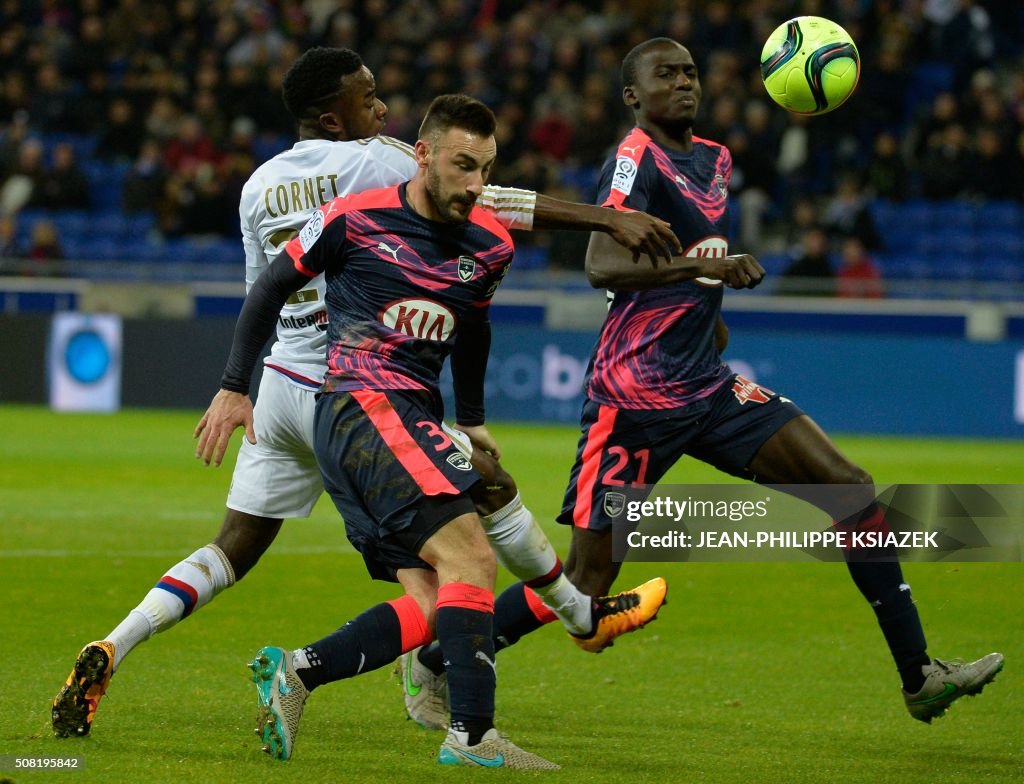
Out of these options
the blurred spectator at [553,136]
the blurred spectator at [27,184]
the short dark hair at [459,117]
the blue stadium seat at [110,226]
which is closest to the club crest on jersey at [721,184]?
the short dark hair at [459,117]

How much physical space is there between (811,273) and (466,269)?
490 inches

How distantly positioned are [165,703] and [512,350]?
11576 mm

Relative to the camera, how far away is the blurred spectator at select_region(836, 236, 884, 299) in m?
16.2

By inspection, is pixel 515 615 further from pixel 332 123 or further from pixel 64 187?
pixel 64 187

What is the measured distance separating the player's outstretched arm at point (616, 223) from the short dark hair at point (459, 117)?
315 millimetres

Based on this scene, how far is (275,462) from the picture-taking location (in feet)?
17.7

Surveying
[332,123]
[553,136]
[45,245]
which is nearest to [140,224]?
[45,245]

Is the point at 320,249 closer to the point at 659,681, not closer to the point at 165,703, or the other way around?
the point at 165,703

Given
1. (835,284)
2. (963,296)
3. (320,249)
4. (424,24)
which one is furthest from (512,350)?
(320,249)

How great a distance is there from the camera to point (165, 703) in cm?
541

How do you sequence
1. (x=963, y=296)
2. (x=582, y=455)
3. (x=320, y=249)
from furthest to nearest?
(x=963, y=296)
(x=582, y=455)
(x=320, y=249)

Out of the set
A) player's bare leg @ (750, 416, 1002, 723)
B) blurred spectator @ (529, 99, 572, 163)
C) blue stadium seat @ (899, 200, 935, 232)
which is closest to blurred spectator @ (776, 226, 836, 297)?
Answer: blue stadium seat @ (899, 200, 935, 232)

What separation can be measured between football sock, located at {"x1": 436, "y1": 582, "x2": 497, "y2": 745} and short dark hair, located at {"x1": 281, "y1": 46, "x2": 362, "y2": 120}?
1.94 meters

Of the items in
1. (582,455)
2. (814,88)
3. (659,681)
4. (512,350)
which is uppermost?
(814,88)
